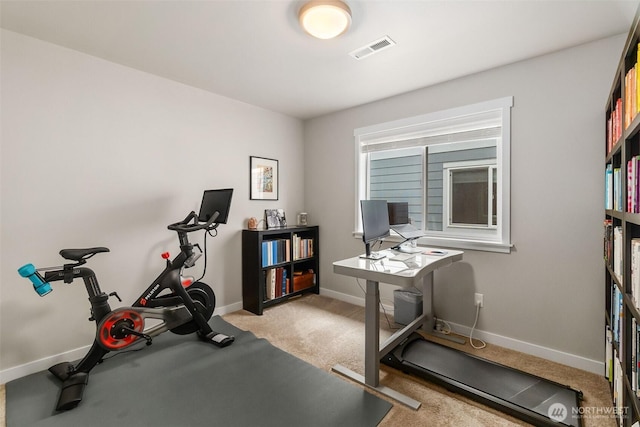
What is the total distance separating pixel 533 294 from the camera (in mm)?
→ 2541

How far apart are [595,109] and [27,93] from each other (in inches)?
171

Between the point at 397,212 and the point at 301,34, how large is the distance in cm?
185

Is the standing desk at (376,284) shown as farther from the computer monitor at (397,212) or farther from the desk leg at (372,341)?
the computer monitor at (397,212)

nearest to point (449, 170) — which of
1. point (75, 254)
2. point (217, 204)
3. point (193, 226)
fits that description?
point (217, 204)

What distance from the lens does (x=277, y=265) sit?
3.66m

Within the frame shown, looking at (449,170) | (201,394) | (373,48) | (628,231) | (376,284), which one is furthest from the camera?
(449,170)

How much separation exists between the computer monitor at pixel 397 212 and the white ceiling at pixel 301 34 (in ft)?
4.16

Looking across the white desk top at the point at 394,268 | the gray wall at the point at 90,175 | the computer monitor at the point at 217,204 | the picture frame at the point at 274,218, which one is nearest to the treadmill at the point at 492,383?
the white desk top at the point at 394,268

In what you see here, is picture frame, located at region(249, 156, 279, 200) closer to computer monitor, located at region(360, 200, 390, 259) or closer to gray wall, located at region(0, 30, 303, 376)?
gray wall, located at region(0, 30, 303, 376)

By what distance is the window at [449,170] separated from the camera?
2770 millimetres

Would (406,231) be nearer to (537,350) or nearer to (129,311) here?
(537,350)

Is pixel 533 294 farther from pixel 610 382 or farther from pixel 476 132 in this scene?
pixel 476 132

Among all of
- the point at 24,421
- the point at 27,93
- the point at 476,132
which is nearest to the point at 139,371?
the point at 24,421

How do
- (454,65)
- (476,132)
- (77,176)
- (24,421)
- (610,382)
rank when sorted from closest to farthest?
1. (24,421)
2. (610,382)
3. (77,176)
4. (454,65)
5. (476,132)
